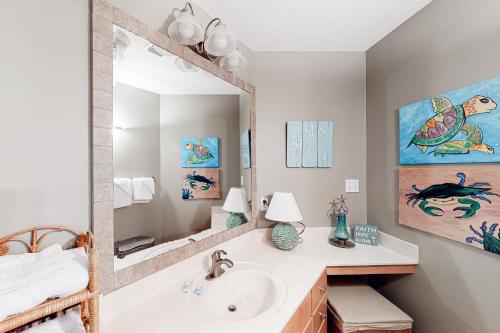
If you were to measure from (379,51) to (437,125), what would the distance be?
0.84 meters

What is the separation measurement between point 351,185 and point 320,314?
1040mm

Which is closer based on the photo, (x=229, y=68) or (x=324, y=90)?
(x=229, y=68)

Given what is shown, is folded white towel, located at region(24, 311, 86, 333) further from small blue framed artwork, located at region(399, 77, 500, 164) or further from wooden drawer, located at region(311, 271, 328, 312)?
small blue framed artwork, located at region(399, 77, 500, 164)

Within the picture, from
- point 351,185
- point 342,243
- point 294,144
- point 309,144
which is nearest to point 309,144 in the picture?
point 309,144

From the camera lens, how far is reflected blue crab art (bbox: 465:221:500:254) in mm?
1001

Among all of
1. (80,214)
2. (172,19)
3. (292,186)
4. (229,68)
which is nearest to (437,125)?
(292,186)

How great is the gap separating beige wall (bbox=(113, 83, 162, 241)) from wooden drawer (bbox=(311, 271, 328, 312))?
2.91ft

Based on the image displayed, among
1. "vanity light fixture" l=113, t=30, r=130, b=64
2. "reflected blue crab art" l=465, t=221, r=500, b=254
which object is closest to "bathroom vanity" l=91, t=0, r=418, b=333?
"vanity light fixture" l=113, t=30, r=130, b=64

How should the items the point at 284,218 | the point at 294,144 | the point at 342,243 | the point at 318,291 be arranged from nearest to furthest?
the point at 318,291 < the point at 284,218 < the point at 342,243 < the point at 294,144

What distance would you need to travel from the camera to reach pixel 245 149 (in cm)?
170

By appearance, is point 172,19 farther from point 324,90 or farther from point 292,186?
point 292,186

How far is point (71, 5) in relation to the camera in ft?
2.58

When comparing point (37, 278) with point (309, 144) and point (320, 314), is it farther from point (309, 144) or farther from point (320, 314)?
point (309, 144)

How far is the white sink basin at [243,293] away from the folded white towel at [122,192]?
565mm
